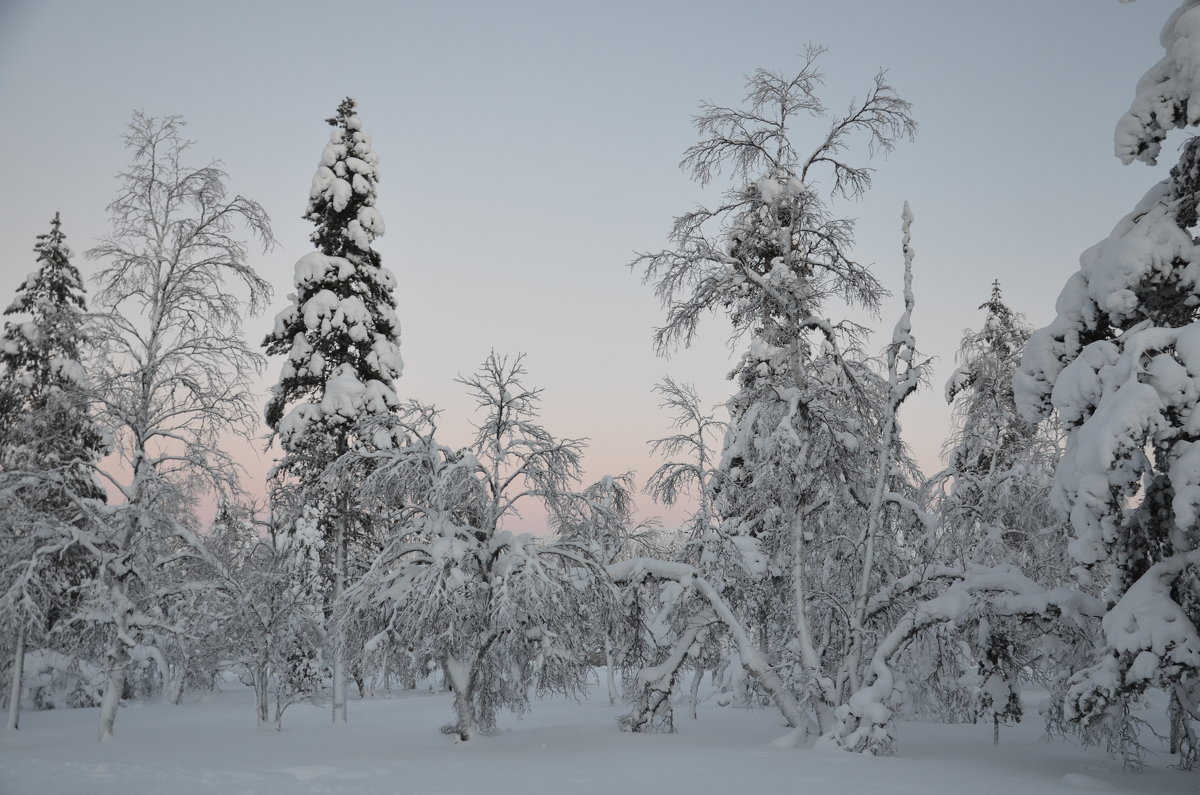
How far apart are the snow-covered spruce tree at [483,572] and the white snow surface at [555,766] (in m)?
1.26

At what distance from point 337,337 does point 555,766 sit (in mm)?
12996

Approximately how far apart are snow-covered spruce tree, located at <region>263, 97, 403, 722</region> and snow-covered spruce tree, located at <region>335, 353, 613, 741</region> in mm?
4789

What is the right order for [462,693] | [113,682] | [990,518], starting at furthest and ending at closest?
1. [990,518]
2. [113,682]
3. [462,693]

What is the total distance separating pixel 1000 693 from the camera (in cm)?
1170

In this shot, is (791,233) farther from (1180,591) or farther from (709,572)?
(1180,591)

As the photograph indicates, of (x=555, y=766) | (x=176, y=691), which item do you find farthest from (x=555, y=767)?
(x=176, y=691)

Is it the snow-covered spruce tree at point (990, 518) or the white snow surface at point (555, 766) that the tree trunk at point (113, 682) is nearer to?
the white snow surface at point (555, 766)

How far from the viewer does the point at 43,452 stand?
870 inches

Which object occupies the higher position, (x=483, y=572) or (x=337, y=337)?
(x=337, y=337)

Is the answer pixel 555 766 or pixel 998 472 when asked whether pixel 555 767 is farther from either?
pixel 998 472

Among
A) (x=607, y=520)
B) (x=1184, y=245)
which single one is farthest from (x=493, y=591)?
(x=1184, y=245)

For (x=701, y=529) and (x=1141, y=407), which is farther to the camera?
(x=701, y=529)

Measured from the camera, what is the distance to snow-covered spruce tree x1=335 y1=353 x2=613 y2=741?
42.4ft

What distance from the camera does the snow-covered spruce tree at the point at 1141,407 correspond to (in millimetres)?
8578
